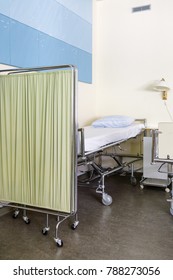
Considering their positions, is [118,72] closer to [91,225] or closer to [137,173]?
[137,173]

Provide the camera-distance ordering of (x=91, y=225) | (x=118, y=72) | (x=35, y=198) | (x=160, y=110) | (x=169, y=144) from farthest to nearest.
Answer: (x=118, y=72) → (x=160, y=110) → (x=169, y=144) → (x=91, y=225) → (x=35, y=198)

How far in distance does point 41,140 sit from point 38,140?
36 mm

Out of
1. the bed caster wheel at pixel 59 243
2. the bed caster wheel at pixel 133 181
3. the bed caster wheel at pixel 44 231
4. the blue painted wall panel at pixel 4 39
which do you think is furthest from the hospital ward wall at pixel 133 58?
the bed caster wheel at pixel 59 243

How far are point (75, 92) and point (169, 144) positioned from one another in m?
1.37

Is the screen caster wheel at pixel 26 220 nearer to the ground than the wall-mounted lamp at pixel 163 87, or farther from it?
nearer to the ground

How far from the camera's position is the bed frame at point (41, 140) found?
8.02ft

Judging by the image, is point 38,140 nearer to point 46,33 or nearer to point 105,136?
point 105,136

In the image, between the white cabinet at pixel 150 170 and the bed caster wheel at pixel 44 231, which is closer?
the bed caster wheel at pixel 44 231

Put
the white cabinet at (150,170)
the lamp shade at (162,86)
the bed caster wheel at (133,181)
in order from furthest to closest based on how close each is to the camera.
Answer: the lamp shade at (162,86), the bed caster wheel at (133,181), the white cabinet at (150,170)

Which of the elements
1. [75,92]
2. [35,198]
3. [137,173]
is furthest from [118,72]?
[35,198]

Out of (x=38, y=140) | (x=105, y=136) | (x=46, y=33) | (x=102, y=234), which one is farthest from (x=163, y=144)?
(x=46, y=33)

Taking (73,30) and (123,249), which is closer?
(123,249)

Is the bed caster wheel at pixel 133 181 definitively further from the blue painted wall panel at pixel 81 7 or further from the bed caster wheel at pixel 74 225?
the blue painted wall panel at pixel 81 7

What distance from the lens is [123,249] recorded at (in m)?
2.37
